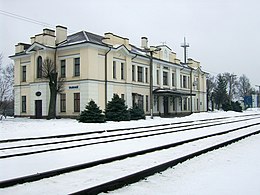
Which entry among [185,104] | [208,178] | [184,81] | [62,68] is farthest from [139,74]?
[208,178]

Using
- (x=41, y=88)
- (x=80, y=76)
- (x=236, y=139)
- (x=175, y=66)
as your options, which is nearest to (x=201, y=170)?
(x=236, y=139)

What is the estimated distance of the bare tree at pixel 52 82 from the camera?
109 feet

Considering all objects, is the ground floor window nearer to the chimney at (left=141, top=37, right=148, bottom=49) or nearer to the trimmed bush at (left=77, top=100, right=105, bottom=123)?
the chimney at (left=141, top=37, right=148, bottom=49)

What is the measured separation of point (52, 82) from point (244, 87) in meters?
109

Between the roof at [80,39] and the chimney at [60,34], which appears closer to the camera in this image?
the roof at [80,39]

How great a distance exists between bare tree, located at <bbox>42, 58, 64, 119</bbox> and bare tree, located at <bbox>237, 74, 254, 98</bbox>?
10297 centimetres

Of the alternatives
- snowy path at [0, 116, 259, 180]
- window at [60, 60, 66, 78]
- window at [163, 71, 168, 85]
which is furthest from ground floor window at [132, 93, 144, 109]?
snowy path at [0, 116, 259, 180]

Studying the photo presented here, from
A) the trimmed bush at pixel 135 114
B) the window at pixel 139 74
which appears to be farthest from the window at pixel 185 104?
the trimmed bush at pixel 135 114

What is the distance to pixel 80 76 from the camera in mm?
33125

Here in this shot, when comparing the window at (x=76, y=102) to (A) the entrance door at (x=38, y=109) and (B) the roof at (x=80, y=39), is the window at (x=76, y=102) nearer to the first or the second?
(A) the entrance door at (x=38, y=109)

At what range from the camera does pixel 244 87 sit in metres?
127

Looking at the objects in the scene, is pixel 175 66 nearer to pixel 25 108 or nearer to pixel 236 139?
pixel 25 108

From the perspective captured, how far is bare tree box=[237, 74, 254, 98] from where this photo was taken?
124 m

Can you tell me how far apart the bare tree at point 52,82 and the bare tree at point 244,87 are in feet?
338
